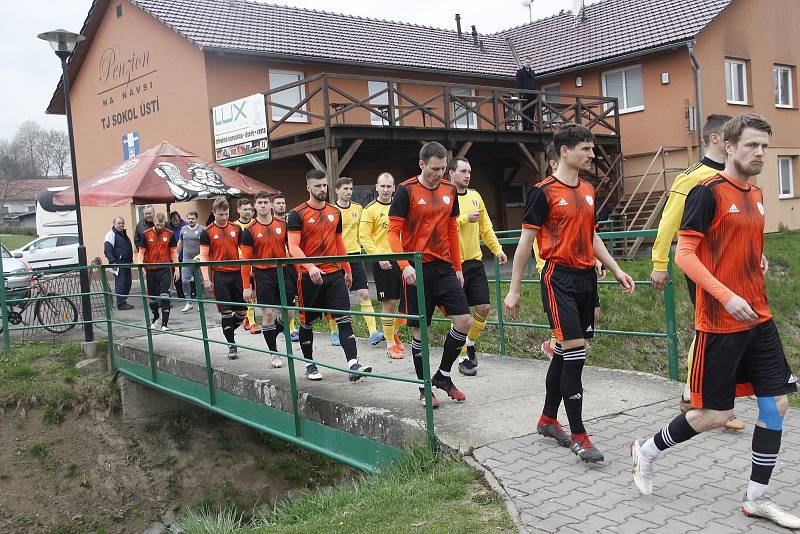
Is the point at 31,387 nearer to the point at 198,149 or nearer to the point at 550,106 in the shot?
the point at 198,149

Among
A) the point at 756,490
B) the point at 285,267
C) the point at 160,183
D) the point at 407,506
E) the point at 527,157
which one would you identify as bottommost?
the point at 407,506

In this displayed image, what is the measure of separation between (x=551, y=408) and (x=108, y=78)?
22272 millimetres

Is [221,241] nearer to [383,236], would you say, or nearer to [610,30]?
[383,236]

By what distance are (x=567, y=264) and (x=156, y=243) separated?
27.2ft

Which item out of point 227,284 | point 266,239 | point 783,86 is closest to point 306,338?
point 266,239

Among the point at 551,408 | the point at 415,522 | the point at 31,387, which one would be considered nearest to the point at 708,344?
the point at 551,408

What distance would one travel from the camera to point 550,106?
21000mm

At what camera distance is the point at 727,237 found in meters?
3.83

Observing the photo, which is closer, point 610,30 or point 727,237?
point 727,237

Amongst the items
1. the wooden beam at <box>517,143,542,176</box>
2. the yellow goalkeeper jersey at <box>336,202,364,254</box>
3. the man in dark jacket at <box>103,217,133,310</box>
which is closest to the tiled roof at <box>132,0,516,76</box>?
the wooden beam at <box>517,143,542,176</box>

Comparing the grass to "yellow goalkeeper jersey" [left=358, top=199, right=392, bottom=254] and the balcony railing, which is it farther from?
the balcony railing

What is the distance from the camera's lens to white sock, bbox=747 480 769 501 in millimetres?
3752

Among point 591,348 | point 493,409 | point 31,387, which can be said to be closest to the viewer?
point 493,409

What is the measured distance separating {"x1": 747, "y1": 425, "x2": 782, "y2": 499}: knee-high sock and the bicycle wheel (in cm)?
1045
